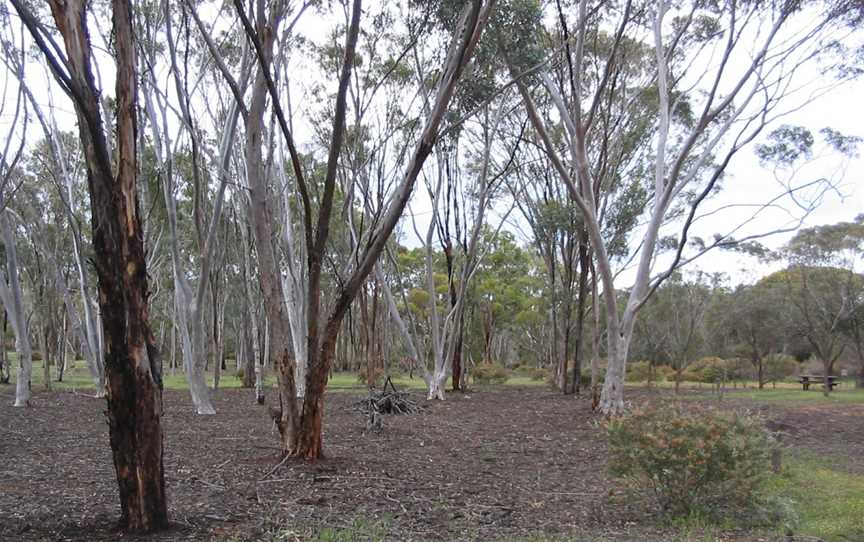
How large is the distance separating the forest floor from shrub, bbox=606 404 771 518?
31 centimetres

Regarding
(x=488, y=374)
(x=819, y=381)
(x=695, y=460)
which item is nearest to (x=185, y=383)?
(x=488, y=374)

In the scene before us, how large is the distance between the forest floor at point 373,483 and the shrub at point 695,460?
1.01ft

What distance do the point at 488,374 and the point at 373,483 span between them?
21036 mm

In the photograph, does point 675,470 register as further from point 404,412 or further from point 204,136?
point 204,136

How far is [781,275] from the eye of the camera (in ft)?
121

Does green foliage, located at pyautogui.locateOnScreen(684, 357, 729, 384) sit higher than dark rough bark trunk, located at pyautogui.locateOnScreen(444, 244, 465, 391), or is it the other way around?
dark rough bark trunk, located at pyautogui.locateOnScreen(444, 244, 465, 391)

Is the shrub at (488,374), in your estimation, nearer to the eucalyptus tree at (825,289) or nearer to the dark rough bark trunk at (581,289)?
the dark rough bark trunk at (581,289)

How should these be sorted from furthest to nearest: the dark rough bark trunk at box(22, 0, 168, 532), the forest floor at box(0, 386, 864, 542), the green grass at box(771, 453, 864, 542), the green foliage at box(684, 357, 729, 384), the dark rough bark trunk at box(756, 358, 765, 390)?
the green foliage at box(684, 357, 729, 384) < the dark rough bark trunk at box(756, 358, 765, 390) < the green grass at box(771, 453, 864, 542) < the forest floor at box(0, 386, 864, 542) < the dark rough bark trunk at box(22, 0, 168, 532)

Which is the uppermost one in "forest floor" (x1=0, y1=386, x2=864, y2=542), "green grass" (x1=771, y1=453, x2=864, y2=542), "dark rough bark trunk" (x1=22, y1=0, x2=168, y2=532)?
"dark rough bark trunk" (x1=22, y1=0, x2=168, y2=532)

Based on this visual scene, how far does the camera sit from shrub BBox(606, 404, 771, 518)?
19.4 ft

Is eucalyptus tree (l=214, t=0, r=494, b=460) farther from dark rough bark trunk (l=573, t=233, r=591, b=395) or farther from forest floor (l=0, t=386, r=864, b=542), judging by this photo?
dark rough bark trunk (l=573, t=233, r=591, b=395)

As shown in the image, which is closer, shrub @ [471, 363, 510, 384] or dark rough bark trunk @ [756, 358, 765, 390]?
shrub @ [471, 363, 510, 384]

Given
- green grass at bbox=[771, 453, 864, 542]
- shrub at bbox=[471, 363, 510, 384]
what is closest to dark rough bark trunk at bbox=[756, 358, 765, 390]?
shrub at bbox=[471, 363, 510, 384]

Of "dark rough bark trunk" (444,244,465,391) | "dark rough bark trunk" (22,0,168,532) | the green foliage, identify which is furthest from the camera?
the green foliage
